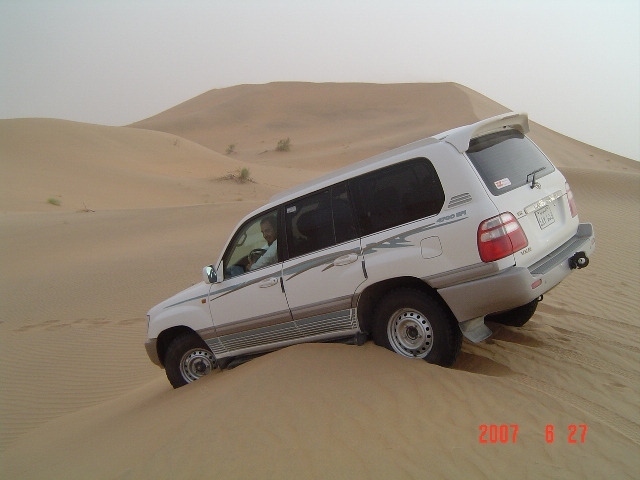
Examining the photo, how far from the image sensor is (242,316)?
19.4 ft

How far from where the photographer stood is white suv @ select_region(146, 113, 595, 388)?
453cm

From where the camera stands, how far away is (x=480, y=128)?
4867 mm

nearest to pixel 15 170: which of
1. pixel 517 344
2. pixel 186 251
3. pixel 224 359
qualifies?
pixel 186 251

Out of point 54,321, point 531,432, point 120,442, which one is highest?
point 54,321

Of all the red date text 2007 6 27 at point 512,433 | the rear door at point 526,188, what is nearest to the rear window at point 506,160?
the rear door at point 526,188

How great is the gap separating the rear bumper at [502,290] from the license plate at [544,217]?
0.31 m

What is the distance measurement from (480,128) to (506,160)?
1.30ft

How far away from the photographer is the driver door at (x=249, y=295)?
5.67 metres

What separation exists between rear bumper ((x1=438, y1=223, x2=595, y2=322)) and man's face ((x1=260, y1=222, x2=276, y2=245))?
6.24ft

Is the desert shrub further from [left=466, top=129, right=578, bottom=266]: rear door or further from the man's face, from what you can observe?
[left=466, top=129, right=578, bottom=266]: rear door

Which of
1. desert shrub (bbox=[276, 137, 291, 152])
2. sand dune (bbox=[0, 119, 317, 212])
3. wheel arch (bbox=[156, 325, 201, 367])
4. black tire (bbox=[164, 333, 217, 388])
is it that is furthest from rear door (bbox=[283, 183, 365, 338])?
desert shrub (bbox=[276, 137, 291, 152])

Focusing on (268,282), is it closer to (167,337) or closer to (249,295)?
(249,295)

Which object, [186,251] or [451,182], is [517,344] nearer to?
[451,182]

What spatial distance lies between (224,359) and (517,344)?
3195mm
